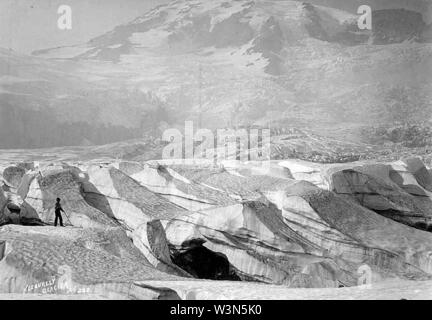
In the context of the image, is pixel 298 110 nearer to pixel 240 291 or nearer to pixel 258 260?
pixel 258 260

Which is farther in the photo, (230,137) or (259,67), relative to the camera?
(259,67)

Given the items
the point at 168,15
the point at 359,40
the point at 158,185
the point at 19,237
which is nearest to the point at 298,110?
the point at 359,40
